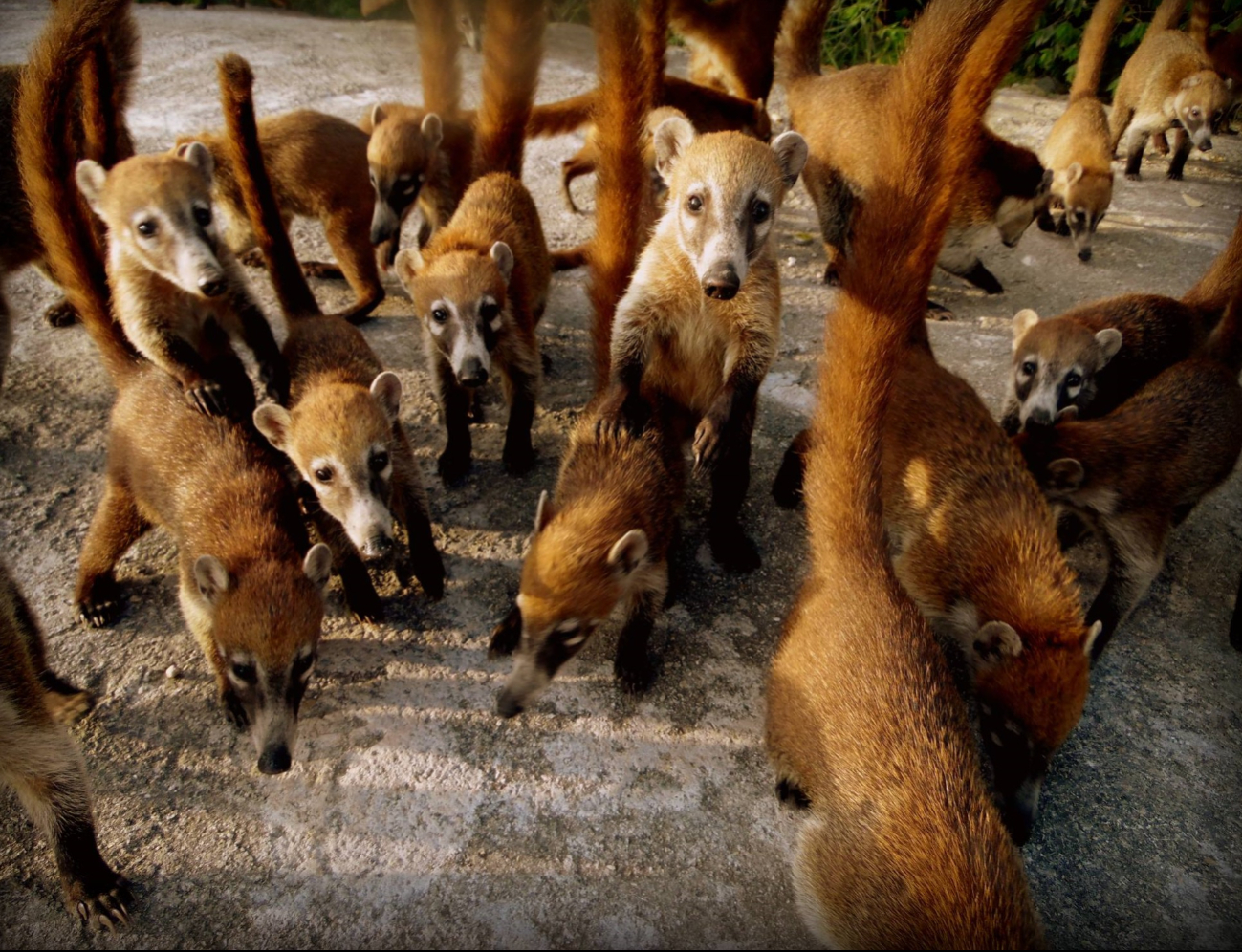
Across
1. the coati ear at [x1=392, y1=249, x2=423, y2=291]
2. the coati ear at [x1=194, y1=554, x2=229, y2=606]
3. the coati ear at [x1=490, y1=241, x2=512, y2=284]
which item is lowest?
the coati ear at [x1=194, y1=554, x2=229, y2=606]

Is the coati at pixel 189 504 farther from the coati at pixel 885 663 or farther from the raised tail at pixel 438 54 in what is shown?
the raised tail at pixel 438 54

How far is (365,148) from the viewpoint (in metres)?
5.27

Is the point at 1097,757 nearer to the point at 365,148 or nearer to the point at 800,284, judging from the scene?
the point at 800,284

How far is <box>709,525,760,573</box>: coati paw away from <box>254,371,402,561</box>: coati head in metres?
1.43

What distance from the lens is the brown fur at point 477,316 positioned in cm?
375

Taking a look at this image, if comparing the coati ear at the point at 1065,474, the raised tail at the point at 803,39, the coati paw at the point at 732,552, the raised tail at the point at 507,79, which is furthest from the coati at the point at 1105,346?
the raised tail at the point at 803,39

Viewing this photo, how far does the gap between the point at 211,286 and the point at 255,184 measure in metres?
0.63

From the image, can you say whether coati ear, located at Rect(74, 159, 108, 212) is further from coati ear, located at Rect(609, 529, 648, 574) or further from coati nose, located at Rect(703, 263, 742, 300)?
coati ear, located at Rect(609, 529, 648, 574)

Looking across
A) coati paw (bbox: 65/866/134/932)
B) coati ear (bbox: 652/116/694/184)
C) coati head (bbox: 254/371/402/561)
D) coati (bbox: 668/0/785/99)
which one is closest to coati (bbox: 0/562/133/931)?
coati paw (bbox: 65/866/134/932)

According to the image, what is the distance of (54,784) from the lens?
2.28m

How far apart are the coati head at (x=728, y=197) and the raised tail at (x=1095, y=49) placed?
5.37m

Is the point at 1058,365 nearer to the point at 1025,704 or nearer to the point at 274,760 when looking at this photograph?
the point at 1025,704

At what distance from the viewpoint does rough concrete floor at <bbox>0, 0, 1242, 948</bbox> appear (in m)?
2.40

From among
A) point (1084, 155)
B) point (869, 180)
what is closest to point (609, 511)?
point (869, 180)
